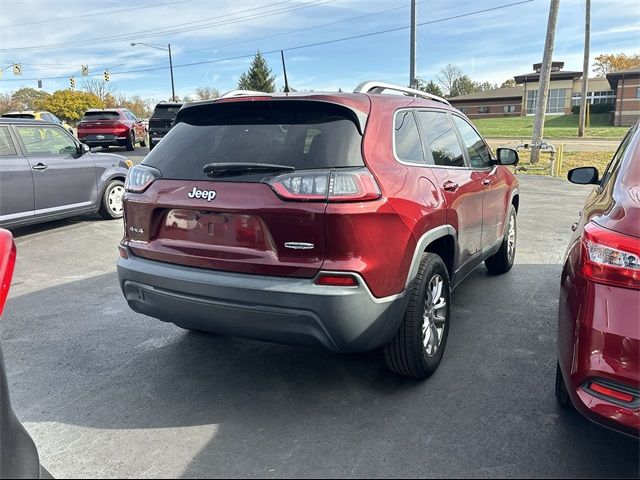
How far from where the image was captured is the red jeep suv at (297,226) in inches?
105

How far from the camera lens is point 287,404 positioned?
3.04 metres

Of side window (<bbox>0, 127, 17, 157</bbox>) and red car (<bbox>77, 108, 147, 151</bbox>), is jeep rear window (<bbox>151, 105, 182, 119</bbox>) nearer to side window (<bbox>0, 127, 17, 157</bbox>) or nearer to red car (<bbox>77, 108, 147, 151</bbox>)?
red car (<bbox>77, 108, 147, 151</bbox>)

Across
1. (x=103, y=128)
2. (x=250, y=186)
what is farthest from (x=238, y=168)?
(x=103, y=128)

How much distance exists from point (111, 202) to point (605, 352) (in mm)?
8311

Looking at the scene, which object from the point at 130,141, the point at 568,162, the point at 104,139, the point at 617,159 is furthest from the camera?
the point at 130,141

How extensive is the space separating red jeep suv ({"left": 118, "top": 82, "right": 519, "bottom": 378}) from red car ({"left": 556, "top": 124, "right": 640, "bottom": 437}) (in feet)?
3.08

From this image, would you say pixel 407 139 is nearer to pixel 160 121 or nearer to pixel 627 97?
pixel 160 121

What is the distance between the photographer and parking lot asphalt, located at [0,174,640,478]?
251cm

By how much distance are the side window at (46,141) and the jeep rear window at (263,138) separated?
17.3 feet

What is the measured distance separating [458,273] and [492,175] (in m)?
1.26

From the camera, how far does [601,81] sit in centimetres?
6844

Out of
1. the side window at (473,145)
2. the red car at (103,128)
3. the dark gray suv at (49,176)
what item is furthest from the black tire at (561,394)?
the red car at (103,128)

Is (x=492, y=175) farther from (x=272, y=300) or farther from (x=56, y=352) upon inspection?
(x=56, y=352)

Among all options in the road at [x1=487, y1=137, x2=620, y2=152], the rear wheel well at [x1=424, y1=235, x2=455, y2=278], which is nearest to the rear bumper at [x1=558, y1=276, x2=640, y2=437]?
the rear wheel well at [x1=424, y1=235, x2=455, y2=278]
